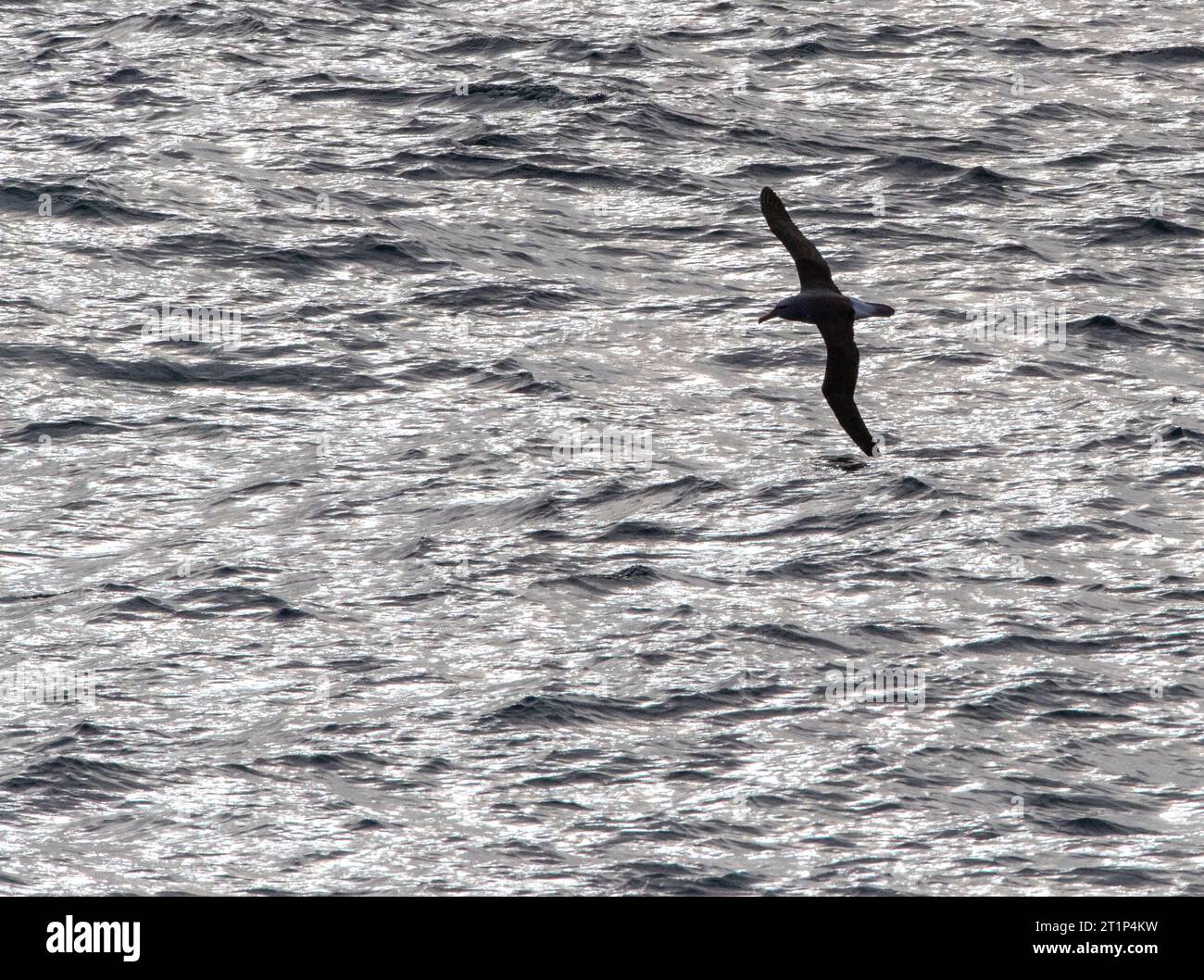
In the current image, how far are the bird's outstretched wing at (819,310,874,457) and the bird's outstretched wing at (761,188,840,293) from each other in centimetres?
62

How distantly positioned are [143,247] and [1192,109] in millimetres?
19435

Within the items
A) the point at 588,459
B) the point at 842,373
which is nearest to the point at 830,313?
the point at 842,373

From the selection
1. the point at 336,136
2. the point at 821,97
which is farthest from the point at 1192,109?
the point at 336,136

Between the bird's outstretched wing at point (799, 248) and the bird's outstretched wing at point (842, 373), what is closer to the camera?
the bird's outstretched wing at point (842, 373)

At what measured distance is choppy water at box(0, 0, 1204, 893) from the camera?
73.5ft

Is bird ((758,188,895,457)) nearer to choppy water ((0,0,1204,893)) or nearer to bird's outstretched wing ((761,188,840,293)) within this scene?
bird's outstretched wing ((761,188,840,293))

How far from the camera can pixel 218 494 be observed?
2839cm

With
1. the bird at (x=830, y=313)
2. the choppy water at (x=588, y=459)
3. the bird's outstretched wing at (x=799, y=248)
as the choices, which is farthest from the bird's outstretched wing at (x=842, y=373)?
the choppy water at (x=588, y=459)

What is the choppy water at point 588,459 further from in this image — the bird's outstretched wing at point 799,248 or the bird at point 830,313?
the bird's outstretched wing at point 799,248

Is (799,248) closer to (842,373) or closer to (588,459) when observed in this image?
(842,373)

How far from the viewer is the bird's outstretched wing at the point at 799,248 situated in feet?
79.4

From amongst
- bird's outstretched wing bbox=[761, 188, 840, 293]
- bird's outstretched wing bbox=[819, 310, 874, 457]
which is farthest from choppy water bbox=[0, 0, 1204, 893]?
bird's outstretched wing bbox=[761, 188, 840, 293]

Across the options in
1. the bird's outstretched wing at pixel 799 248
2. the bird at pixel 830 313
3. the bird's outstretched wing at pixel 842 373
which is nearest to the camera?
the bird's outstretched wing at pixel 842 373

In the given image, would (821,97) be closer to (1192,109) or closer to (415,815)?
(1192,109)
